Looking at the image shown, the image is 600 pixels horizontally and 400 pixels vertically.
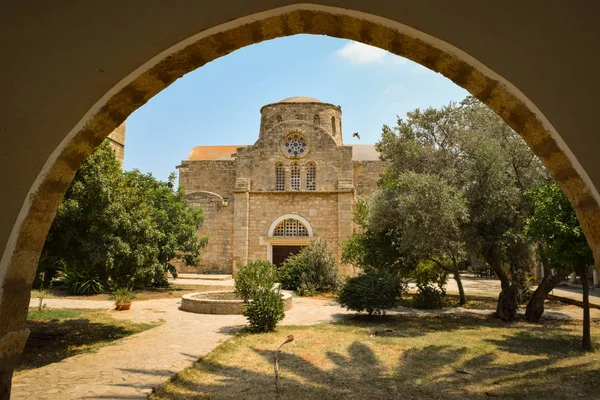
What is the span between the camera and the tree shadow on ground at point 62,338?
6594mm

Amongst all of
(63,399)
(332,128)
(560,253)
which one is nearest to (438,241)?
(560,253)

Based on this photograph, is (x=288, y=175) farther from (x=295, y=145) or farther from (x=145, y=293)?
(x=145, y=293)

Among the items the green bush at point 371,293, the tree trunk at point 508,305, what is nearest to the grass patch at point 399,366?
the green bush at point 371,293

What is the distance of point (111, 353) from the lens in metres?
6.82

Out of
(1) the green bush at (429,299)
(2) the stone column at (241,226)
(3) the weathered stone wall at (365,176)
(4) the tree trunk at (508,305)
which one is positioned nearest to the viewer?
(4) the tree trunk at (508,305)

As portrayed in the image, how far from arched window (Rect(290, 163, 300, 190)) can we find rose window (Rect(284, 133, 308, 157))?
2.39ft

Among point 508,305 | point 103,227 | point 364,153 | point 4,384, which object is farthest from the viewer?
point 364,153

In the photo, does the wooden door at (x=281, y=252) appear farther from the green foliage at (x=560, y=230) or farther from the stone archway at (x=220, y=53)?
the stone archway at (x=220, y=53)

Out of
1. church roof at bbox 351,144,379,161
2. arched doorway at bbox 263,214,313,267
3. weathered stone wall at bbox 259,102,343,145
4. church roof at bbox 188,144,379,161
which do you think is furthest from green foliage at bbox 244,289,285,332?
church roof at bbox 188,144,379,161

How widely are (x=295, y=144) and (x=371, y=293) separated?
14.1m

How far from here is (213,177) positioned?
2775 cm

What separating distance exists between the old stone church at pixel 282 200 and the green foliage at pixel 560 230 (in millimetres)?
13850

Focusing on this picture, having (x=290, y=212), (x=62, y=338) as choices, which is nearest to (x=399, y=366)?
(x=62, y=338)

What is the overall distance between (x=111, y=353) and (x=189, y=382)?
2.12m
